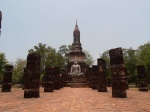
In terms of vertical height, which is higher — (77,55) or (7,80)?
(77,55)

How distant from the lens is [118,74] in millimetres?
11461

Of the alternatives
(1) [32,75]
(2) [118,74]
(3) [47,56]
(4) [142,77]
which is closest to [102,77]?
(4) [142,77]

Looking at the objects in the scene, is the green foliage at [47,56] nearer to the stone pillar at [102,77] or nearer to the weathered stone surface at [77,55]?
the weathered stone surface at [77,55]

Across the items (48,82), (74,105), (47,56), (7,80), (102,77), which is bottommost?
(74,105)

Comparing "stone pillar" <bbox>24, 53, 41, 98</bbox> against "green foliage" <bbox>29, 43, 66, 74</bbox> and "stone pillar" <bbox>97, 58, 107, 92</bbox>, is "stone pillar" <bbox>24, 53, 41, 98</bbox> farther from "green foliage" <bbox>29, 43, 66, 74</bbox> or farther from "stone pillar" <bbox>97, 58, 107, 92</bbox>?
"green foliage" <bbox>29, 43, 66, 74</bbox>

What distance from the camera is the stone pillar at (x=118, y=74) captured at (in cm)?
1108

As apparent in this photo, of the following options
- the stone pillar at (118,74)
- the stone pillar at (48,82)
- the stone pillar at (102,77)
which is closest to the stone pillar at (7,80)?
the stone pillar at (48,82)

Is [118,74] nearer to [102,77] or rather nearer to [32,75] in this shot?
[102,77]

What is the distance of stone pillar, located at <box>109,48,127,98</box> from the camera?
11.1m

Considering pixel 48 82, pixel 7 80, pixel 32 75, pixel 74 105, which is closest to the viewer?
pixel 74 105

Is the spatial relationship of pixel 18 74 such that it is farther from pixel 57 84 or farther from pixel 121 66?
pixel 121 66

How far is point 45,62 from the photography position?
4150 cm

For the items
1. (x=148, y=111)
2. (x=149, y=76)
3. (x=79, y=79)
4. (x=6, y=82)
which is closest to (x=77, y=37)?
(x=79, y=79)

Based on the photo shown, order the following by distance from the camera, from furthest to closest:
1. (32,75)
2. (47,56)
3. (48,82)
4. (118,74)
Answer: (47,56)
(48,82)
(118,74)
(32,75)
